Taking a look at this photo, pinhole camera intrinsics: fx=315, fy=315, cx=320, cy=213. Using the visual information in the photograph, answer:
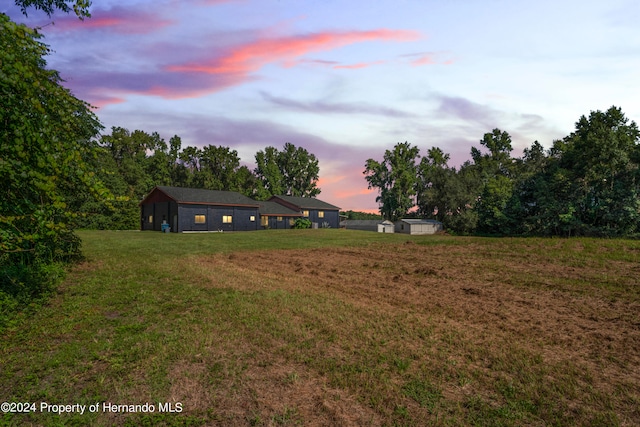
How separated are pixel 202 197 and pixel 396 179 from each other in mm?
43057

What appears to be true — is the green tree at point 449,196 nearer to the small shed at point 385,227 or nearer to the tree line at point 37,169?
the small shed at point 385,227

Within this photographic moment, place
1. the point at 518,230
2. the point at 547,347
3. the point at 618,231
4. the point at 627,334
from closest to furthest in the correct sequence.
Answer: the point at 547,347, the point at 627,334, the point at 618,231, the point at 518,230

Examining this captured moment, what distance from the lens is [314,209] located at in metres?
58.9

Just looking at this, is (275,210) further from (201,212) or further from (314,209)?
(201,212)

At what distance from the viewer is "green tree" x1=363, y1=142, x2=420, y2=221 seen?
68.8m

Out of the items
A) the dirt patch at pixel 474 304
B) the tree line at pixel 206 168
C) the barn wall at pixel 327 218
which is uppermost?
the tree line at pixel 206 168

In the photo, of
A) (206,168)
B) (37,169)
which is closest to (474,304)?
(37,169)

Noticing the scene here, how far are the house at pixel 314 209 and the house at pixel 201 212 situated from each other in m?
4.32

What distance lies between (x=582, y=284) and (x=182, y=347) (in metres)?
13.2

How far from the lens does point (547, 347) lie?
5.99m

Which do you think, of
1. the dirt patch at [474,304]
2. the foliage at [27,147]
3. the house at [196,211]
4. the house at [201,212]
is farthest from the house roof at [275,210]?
the foliage at [27,147]

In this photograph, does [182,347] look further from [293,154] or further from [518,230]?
[293,154]

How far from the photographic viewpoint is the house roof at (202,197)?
131 ft

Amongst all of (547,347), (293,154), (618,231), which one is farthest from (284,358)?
(293,154)
